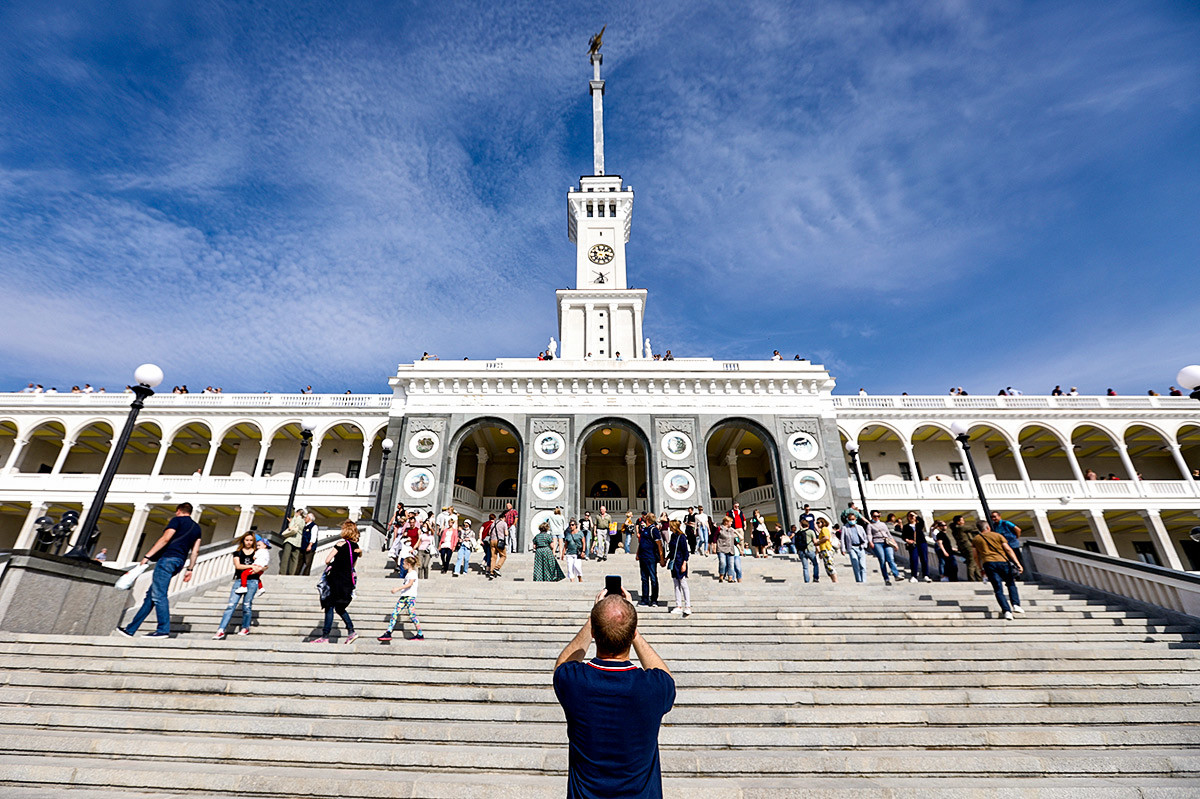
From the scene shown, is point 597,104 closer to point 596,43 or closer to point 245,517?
point 596,43

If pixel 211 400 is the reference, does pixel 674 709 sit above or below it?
below

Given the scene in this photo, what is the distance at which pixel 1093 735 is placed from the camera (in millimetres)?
5219

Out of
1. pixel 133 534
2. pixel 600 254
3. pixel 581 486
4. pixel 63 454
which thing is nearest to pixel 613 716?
pixel 581 486

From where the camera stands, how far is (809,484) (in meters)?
24.5

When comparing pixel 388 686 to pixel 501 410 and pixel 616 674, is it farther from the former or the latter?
pixel 501 410

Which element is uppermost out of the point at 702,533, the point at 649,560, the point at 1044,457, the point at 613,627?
the point at 1044,457

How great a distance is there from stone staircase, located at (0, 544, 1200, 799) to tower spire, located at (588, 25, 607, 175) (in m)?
43.6

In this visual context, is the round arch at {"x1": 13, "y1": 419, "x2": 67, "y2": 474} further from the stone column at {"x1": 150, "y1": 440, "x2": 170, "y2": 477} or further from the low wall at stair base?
the low wall at stair base

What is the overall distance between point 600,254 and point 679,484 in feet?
72.1

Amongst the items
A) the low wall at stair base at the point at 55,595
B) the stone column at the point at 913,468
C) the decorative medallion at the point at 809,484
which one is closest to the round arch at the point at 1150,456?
the stone column at the point at 913,468

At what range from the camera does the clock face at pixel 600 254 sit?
4000 cm

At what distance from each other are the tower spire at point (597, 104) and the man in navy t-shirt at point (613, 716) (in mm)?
47380

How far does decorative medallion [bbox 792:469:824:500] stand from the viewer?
79.5 ft

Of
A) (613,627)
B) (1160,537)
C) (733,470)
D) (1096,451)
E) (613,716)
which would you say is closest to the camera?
(613,716)
